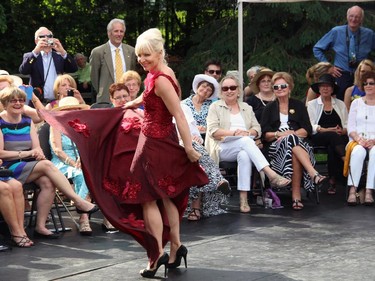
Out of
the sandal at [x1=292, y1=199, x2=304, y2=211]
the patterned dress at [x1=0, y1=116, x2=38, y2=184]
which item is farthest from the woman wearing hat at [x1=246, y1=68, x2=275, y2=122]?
the patterned dress at [x1=0, y1=116, x2=38, y2=184]

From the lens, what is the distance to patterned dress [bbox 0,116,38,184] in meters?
9.56

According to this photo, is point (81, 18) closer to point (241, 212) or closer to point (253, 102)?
point (253, 102)

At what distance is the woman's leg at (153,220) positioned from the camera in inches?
306

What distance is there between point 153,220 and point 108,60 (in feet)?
17.0

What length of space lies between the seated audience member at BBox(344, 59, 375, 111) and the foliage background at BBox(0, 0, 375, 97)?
3423 millimetres

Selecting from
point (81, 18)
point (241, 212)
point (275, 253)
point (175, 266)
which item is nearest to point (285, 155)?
point (241, 212)

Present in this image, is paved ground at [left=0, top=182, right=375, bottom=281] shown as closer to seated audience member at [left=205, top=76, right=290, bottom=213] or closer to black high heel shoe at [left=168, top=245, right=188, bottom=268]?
black high heel shoe at [left=168, top=245, right=188, bottom=268]

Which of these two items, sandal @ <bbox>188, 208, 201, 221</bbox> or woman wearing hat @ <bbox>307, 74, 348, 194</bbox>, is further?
woman wearing hat @ <bbox>307, 74, 348, 194</bbox>

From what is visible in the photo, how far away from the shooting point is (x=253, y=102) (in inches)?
484

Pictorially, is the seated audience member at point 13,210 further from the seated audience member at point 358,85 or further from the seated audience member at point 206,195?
the seated audience member at point 358,85

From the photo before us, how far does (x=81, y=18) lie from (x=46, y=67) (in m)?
5.79

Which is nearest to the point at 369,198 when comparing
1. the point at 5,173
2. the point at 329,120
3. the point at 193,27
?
the point at 329,120

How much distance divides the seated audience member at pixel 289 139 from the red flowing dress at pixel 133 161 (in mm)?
3322

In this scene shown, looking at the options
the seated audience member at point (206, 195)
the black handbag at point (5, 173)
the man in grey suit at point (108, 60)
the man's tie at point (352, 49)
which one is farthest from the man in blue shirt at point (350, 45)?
the black handbag at point (5, 173)
